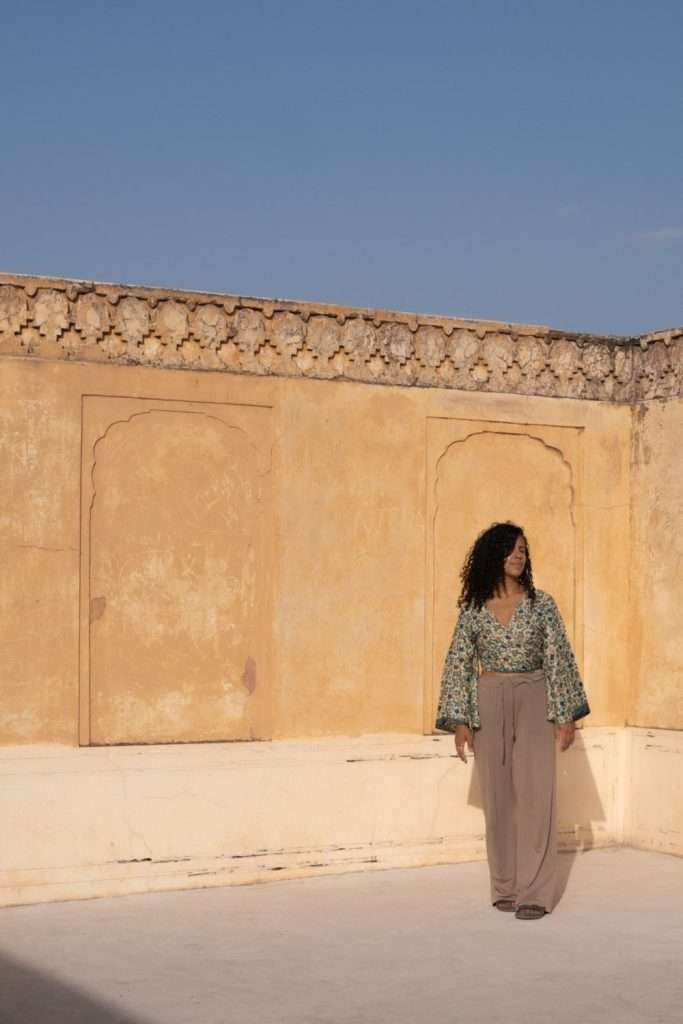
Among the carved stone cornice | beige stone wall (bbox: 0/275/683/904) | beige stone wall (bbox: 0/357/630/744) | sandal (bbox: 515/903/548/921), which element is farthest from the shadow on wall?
the carved stone cornice

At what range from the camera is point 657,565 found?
8148mm

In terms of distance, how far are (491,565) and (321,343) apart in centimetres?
159

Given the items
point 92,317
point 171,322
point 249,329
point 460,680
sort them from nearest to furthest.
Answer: point 460,680
point 92,317
point 171,322
point 249,329

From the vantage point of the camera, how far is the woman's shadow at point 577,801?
8.10m

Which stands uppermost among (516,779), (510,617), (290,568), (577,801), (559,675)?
(290,568)

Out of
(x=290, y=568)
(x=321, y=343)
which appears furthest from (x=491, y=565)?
(x=321, y=343)

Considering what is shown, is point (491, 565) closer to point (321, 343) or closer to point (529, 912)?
point (529, 912)

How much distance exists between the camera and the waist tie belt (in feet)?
21.6

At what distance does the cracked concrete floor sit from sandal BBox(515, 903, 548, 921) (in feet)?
0.21

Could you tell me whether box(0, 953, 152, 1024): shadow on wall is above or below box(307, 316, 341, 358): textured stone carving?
below

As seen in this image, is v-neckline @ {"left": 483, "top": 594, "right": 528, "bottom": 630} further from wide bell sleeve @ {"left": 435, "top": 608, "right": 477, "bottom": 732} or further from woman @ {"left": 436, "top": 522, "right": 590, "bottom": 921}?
wide bell sleeve @ {"left": 435, "top": 608, "right": 477, "bottom": 732}

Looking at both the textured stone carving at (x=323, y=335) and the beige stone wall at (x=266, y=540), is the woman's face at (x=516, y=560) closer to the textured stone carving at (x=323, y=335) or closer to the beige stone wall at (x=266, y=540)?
the beige stone wall at (x=266, y=540)

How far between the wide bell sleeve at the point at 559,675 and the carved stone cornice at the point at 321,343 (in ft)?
5.76

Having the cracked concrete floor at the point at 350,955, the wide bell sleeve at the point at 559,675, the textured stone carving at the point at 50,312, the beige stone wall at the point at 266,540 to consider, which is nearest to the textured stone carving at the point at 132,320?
the beige stone wall at the point at 266,540
